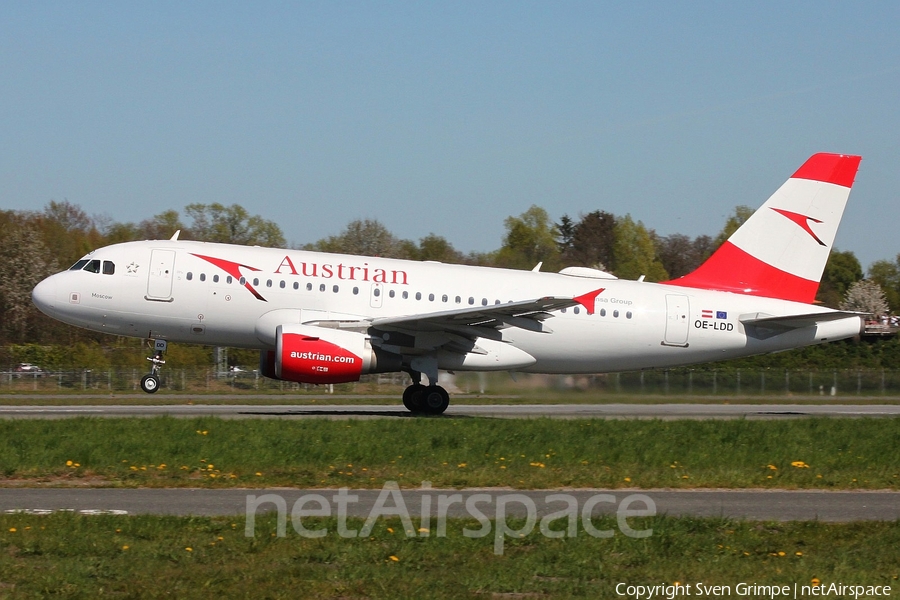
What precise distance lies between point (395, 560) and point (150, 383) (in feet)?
57.8

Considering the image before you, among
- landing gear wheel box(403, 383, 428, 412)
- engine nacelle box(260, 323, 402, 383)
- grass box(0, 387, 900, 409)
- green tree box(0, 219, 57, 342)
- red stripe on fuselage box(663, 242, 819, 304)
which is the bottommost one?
grass box(0, 387, 900, 409)

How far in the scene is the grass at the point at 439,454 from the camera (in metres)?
15.2

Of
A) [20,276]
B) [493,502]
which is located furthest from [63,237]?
[493,502]

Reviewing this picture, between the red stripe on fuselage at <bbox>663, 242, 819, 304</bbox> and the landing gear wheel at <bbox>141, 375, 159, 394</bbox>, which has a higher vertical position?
the red stripe on fuselage at <bbox>663, 242, 819, 304</bbox>

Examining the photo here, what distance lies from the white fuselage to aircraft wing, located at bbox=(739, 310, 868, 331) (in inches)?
8.8

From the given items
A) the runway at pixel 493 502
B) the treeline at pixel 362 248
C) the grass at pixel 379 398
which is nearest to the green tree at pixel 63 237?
the treeline at pixel 362 248

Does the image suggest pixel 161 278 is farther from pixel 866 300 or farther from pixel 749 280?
pixel 866 300

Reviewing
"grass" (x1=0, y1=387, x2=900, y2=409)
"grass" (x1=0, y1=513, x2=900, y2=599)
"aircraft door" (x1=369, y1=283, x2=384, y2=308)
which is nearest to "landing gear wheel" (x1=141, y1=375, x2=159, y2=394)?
"grass" (x1=0, y1=387, x2=900, y2=409)

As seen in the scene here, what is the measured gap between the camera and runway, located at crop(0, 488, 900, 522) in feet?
40.7

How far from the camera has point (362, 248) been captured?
258ft

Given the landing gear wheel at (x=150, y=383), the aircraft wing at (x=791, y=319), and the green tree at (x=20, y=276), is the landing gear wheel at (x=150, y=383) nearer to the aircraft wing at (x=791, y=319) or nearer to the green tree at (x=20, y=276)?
the aircraft wing at (x=791, y=319)

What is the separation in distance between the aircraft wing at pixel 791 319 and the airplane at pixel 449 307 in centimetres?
4

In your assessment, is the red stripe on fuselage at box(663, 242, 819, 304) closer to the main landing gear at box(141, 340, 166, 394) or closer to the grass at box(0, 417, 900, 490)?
the grass at box(0, 417, 900, 490)

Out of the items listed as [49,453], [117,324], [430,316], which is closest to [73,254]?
[117,324]
